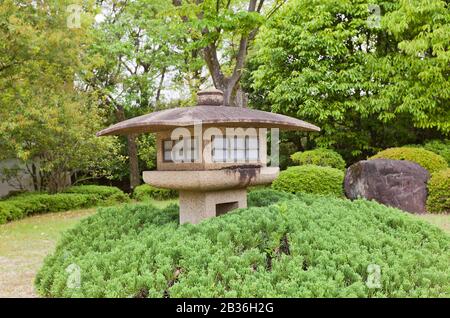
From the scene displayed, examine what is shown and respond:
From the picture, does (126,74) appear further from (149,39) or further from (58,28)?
(58,28)

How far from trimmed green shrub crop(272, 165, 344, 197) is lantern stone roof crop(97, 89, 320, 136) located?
4306 mm

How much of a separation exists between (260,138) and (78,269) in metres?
3.28

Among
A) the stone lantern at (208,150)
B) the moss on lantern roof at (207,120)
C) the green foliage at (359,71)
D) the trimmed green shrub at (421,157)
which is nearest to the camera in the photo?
the moss on lantern roof at (207,120)

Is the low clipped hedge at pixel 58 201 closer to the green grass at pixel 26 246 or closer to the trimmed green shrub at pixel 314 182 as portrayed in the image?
the green grass at pixel 26 246

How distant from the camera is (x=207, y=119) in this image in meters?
5.82

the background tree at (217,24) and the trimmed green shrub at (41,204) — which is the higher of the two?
the background tree at (217,24)

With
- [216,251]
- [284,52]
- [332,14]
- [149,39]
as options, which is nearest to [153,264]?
[216,251]

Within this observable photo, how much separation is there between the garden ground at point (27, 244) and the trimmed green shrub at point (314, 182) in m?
2.18

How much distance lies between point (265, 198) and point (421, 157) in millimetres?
Result: 5494

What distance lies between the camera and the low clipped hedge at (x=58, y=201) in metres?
11.6

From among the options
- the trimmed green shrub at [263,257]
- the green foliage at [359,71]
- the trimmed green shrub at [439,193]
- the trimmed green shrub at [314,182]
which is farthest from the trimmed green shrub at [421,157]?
the trimmed green shrub at [263,257]

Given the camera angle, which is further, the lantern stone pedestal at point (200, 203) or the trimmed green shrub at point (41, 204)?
the trimmed green shrub at point (41, 204)

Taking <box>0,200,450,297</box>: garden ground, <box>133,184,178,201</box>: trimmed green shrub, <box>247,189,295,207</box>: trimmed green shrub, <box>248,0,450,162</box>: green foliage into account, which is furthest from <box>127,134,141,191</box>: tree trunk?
<box>247,189,295,207</box>: trimmed green shrub

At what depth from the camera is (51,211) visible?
13094 mm
